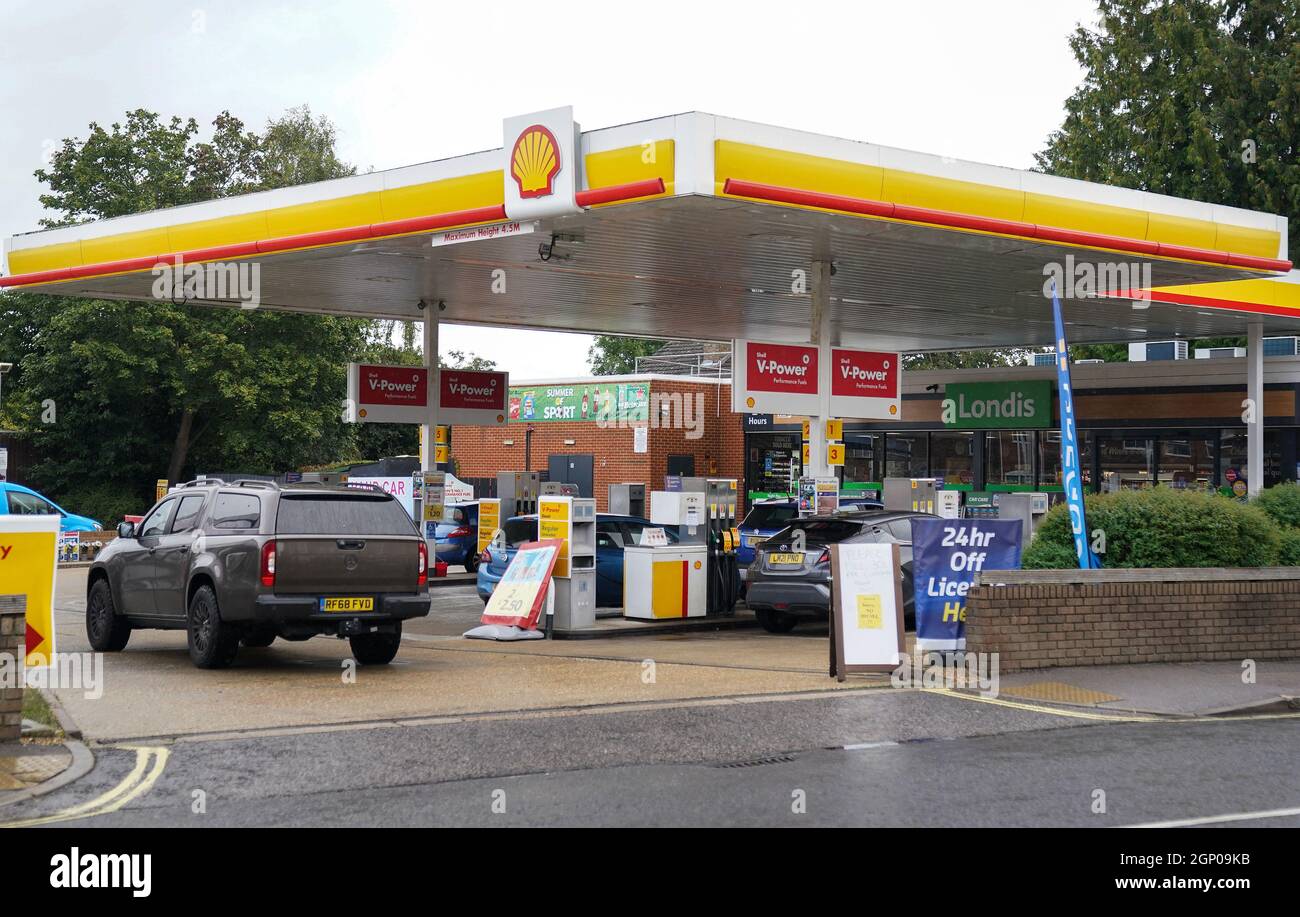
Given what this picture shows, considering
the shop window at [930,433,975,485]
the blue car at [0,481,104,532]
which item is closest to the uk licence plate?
the blue car at [0,481,104,532]

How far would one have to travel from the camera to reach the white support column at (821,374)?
18.8m

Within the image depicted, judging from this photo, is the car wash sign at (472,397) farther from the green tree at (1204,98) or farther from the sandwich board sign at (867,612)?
the green tree at (1204,98)

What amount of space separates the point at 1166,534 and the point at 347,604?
8169mm

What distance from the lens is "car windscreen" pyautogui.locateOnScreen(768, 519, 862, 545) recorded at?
1673 cm

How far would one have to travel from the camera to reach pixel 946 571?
44.3 feet

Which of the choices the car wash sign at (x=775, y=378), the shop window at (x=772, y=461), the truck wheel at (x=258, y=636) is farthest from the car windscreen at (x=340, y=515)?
the shop window at (x=772, y=461)

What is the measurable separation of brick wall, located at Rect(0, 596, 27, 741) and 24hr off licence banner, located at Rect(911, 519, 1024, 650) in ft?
25.3

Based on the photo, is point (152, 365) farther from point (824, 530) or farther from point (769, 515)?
point (824, 530)

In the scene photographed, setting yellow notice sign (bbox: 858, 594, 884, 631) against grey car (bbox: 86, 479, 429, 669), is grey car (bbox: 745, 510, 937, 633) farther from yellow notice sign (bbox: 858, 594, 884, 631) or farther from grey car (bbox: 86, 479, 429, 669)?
grey car (bbox: 86, 479, 429, 669)
